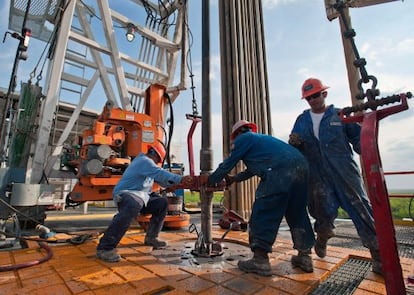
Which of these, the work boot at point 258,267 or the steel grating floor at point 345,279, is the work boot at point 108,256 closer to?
the work boot at point 258,267

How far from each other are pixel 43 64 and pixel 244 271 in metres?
5.32

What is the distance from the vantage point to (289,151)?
224 centimetres

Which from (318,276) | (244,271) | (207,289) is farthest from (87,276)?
(318,276)

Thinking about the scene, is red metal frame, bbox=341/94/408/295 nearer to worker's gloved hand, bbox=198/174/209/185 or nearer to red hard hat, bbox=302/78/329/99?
red hard hat, bbox=302/78/329/99

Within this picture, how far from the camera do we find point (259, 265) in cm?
203

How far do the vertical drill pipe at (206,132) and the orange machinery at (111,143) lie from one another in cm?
180

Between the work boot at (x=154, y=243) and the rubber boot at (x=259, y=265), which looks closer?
the rubber boot at (x=259, y=265)

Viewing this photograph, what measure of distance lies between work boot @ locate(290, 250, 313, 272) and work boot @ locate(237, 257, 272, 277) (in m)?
0.32

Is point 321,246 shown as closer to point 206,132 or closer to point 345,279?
point 345,279

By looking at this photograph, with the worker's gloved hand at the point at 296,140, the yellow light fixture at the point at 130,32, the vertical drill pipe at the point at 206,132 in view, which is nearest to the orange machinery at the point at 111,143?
the vertical drill pipe at the point at 206,132

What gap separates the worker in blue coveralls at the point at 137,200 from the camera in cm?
241

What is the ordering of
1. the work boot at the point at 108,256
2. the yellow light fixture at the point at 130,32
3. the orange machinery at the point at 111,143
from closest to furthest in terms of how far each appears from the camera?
1. the work boot at the point at 108,256
2. the orange machinery at the point at 111,143
3. the yellow light fixture at the point at 130,32

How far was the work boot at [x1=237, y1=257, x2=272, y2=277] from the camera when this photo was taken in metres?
1.99

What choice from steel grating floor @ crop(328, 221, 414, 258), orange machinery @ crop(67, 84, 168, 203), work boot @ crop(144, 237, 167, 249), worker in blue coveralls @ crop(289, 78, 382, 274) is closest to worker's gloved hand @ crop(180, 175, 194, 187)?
work boot @ crop(144, 237, 167, 249)
